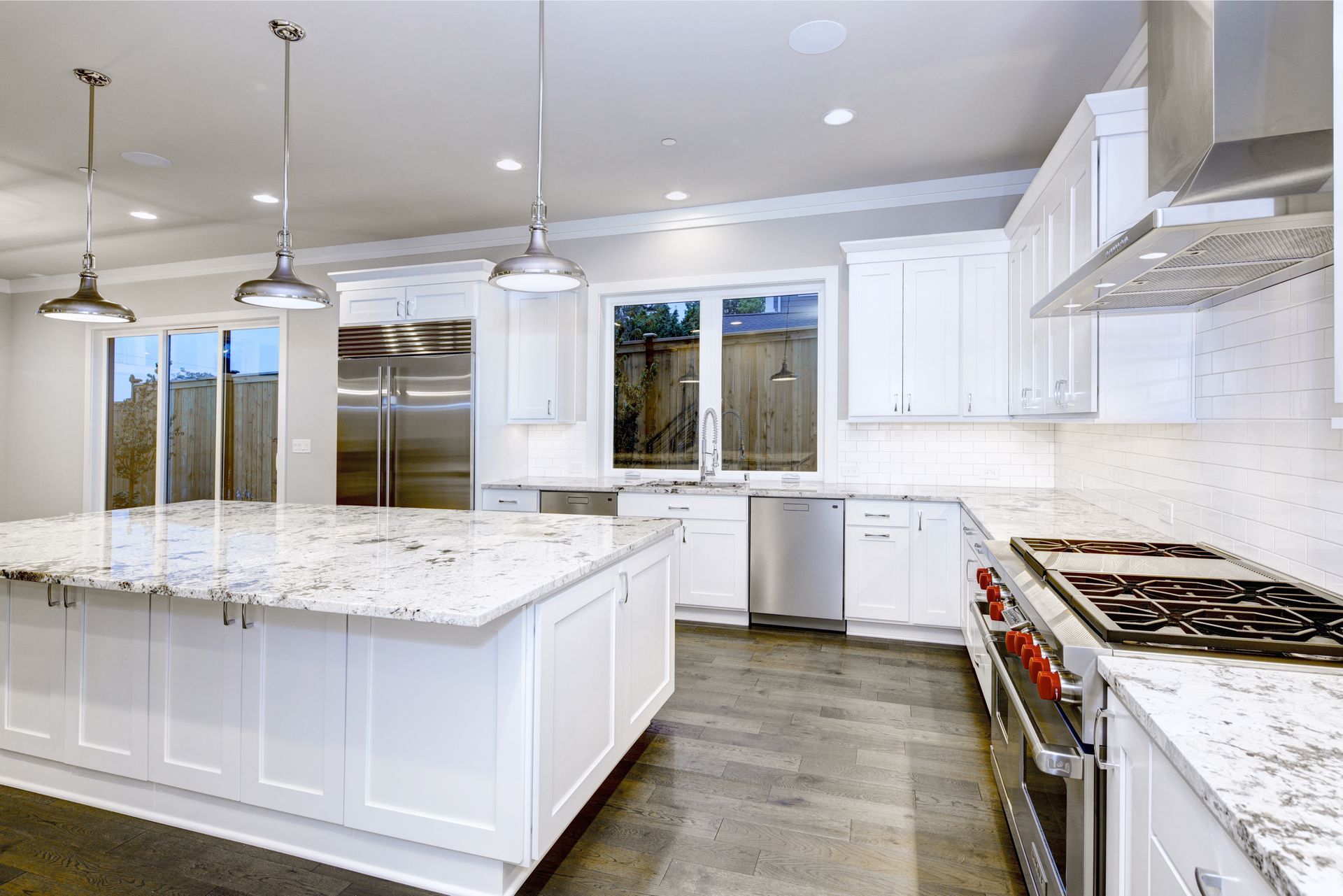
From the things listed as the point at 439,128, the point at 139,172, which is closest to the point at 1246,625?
the point at 439,128

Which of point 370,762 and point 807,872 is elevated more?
point 370,762

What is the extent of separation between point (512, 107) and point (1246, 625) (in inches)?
133

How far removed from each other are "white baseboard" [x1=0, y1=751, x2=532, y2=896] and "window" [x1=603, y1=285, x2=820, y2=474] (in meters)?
3.24

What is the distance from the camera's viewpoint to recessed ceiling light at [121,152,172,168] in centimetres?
366

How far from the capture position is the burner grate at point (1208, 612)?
43.9 inches

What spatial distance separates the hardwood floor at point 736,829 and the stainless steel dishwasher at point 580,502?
61.3 inches

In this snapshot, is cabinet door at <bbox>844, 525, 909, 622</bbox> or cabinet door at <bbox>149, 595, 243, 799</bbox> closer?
cabinet door at <bbox>149, 595, 243, 799</bbox>

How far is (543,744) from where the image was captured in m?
1.56

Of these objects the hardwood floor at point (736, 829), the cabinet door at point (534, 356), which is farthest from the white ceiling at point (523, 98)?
the hardwood floor at point (736, 829)

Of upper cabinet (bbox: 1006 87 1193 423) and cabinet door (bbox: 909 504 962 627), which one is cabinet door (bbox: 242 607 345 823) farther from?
cabinet door (bbox: 909 504 962 627)

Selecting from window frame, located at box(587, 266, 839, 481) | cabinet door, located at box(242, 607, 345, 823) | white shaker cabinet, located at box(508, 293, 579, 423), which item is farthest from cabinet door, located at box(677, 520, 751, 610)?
cabinet door, located at box(242, 607, 345, 823)

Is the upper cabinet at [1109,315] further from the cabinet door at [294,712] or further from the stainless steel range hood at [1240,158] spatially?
the cabinet door at [294,712]

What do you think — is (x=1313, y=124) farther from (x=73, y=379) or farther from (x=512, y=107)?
(x=73, y=379)

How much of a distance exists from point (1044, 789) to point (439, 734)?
55.2 inches
